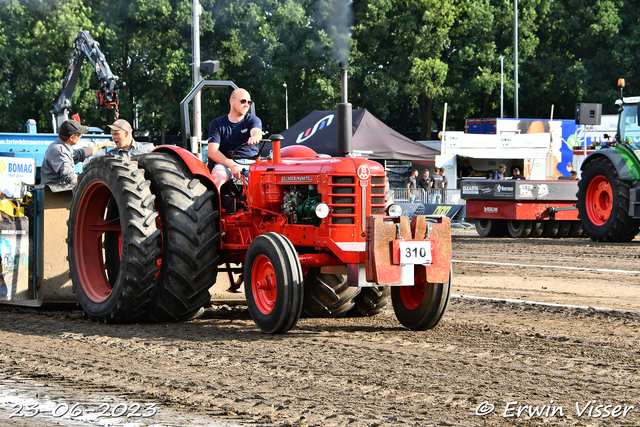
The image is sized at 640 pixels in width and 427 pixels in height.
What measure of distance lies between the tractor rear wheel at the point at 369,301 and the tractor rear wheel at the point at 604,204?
931cm

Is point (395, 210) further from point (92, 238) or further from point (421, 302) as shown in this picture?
point (92, 238)

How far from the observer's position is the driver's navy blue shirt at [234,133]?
24.5 feet

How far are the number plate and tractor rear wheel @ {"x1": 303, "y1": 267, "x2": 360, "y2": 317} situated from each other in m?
1.02

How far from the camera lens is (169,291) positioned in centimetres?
673

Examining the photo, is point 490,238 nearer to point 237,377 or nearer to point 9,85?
point 237,377

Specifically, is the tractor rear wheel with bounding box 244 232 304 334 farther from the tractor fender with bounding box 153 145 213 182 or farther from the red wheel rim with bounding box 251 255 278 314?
the tractor fender with bounding box 153 145 213 182

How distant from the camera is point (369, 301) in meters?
7.31

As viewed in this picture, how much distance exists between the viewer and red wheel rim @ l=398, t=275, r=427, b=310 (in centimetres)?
659

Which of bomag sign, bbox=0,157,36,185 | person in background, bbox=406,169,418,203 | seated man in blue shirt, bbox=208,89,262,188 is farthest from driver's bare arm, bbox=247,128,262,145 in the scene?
person in background, bbox=406,169,418,203

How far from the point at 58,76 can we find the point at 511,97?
23734mm

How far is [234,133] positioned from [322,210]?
1.54 m

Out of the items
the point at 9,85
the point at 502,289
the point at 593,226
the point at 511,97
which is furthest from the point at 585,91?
the point at 502,289

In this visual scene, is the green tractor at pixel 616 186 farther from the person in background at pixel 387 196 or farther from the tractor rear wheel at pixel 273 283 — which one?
the tractor rear wheel at pixel 273 283

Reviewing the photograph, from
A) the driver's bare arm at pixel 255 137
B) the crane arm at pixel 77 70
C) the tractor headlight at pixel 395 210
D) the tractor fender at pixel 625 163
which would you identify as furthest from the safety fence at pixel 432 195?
the tractor headlight at pixel 395 210
